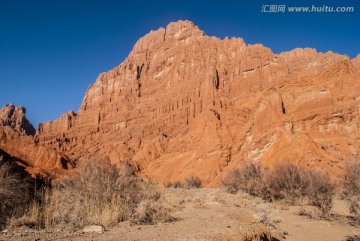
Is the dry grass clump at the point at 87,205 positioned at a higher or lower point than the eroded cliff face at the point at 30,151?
lower

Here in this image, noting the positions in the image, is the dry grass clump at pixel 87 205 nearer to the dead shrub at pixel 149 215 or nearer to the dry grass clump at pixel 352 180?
the dead shrub at pixel 149 215

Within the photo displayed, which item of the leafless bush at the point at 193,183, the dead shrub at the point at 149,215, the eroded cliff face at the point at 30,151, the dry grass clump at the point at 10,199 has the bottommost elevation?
the leafless bush at the point at 193,183

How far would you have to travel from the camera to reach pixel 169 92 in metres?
109

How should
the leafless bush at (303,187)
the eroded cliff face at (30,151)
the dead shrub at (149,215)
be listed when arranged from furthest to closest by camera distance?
the eroded cliff face at (30,151)
the leafless bush at (303,187)
the dead shrub at (149,215)

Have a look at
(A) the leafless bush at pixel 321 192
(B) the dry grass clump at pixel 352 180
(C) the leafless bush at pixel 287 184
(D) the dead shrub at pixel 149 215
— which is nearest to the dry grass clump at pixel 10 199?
(D) the dead shrub at pixel 149 215

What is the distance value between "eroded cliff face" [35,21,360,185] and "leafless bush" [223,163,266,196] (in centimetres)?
730

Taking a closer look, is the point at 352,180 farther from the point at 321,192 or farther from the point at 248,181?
the point at 248,181

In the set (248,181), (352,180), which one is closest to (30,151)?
(248,181)

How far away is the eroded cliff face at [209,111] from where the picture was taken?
43625 millimetres

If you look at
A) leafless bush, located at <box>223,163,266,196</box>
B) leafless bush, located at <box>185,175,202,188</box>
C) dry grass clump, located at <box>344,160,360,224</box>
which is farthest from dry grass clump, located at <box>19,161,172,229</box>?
leafless bush, located at <box>185,175,202,188</box>

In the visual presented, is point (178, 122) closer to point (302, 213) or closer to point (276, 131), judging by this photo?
point (276, 131)

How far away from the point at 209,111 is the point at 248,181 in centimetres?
4311

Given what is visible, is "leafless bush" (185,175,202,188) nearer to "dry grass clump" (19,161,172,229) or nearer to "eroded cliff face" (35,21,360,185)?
"eroded cliff face" (35,21,360,185)

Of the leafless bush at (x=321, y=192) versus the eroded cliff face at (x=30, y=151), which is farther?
the eroded cliff face at (x=30, y=151)
